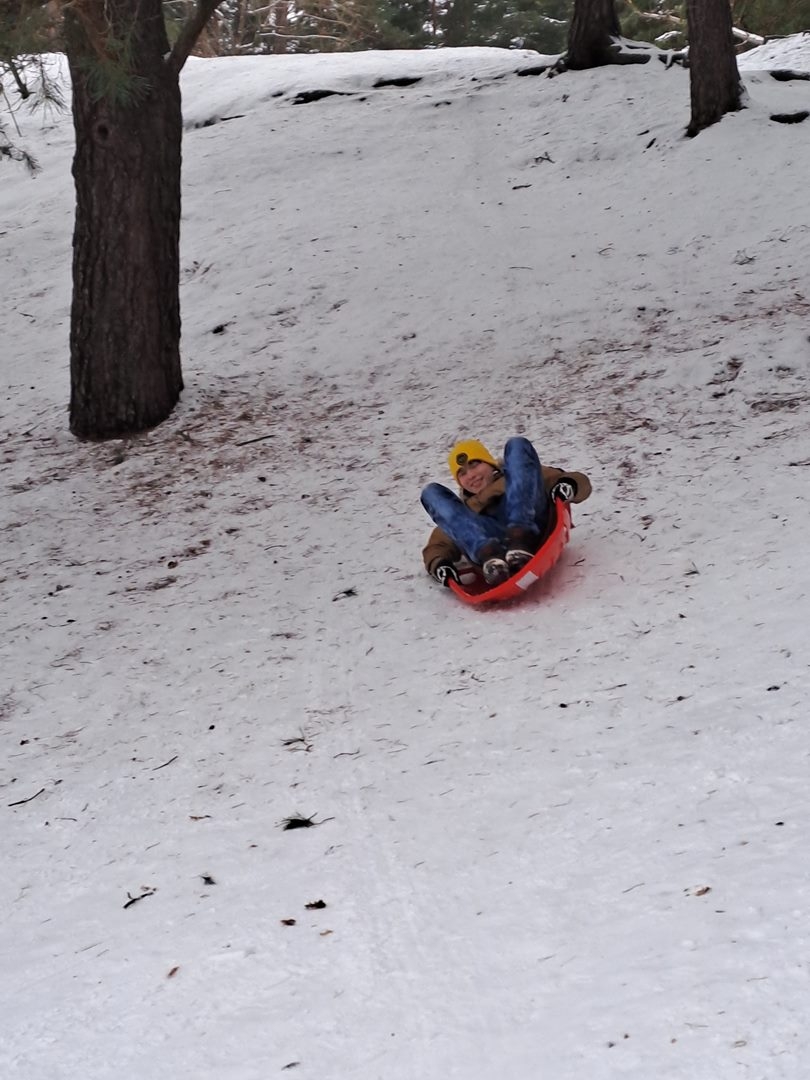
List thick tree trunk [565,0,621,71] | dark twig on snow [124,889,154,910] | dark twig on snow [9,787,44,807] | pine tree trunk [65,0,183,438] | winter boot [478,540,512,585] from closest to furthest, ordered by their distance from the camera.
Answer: dark twig on snow [124,889,154,910]
dark twig on snow [9,787,44,807]
winter boot [478,540,512,585]
pine tree trunk [65,0,183,438]
thick tree trunk [565,0,621,71]

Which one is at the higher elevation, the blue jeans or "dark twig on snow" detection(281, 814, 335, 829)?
the blue jeans

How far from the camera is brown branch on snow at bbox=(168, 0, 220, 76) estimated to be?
7238 mm

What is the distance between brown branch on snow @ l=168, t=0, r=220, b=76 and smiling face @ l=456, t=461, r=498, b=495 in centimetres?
403

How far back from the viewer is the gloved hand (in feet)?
16.6

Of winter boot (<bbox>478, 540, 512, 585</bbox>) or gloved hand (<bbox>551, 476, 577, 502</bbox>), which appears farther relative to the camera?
gloved hand (<bbox>551, 476, 577, 502</bbox>)

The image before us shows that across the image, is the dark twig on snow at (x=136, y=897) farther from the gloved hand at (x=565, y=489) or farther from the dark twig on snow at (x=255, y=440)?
the dark twig on snow at (x=255, y=440)

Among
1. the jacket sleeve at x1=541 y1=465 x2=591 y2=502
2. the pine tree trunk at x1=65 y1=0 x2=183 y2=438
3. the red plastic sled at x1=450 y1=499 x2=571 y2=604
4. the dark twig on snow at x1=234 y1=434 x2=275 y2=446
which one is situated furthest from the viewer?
the dark twig on snow at x1=234 y1=434 x2=275 y2=446

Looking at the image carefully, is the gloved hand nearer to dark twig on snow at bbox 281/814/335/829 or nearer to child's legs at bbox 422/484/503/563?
child's legs at bbox 422/484/503/563

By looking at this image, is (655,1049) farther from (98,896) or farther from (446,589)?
(446,589)

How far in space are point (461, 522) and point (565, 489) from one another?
0.52 metres

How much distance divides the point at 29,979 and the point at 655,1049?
178 centimetres

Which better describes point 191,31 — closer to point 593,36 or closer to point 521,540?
point 521,540

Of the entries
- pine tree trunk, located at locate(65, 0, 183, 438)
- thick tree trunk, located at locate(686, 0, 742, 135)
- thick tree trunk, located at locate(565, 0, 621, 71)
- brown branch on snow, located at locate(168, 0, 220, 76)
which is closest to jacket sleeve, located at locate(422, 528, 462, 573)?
pine tree trunk, located at locate(65, 0, 183, 438)

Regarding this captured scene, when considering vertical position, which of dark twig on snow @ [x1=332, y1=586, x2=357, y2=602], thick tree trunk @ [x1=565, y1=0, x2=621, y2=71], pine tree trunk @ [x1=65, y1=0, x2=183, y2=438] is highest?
thick tree trunk @ [x1=565, y1=0, x2=621, y2=71]
